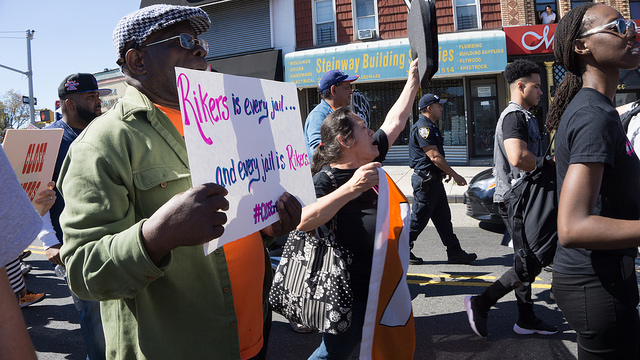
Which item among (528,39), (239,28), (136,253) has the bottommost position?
(136,253)

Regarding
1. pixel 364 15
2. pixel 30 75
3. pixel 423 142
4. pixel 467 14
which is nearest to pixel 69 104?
pixel 423 142

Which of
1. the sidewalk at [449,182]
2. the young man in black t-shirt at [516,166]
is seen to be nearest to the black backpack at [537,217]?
the young man in black t-shirt at [516,166]

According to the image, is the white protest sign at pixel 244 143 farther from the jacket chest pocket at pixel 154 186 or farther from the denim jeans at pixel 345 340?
the denim jeans at pixel 345 340

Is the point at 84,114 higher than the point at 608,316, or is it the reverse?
the point at 84,114

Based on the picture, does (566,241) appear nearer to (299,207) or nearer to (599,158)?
(599,158)

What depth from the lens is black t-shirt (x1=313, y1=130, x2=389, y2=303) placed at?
268cm

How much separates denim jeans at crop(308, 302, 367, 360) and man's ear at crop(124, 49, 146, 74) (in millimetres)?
1667

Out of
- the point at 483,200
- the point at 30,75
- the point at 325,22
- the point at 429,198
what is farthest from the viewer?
the point at 30,75

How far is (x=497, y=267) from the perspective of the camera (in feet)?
19.0

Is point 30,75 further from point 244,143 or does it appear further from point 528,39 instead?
point 244,143

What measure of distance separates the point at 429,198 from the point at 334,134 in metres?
3.46

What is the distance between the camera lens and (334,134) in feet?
9.39

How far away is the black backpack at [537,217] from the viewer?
3232 mm

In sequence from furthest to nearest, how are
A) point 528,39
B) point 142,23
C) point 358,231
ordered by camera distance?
point 528,39 < point 358,231 < point 142,23
